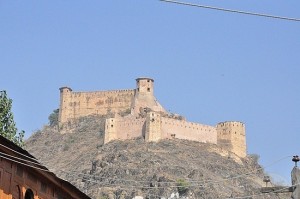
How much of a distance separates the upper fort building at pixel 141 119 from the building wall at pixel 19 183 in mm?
108567

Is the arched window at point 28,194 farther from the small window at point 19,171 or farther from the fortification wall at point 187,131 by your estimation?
the fortification wall at point 187,131

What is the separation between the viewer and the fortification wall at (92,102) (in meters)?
143

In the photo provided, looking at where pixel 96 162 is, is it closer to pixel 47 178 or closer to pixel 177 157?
pixel 177 157

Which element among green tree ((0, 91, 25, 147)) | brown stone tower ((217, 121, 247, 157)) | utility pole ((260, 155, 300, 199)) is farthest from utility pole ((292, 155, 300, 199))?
brown stone tower ((217, 121, 247, 157))

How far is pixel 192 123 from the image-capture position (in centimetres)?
13250

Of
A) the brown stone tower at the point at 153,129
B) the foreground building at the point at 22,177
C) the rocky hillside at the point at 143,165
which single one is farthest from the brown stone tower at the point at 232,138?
the foreground building at the point at 22,177

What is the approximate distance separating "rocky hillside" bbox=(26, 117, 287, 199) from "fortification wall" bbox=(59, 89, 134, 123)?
1.67 meters

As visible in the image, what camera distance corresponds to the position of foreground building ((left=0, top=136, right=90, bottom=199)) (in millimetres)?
16250

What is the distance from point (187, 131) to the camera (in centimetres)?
13112

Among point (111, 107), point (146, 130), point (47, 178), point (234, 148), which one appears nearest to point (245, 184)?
point (234, 148)

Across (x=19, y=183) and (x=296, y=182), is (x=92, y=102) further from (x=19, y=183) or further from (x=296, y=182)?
(x=19, y=183)

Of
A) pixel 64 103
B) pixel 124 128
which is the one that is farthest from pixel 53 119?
pixel 124 128

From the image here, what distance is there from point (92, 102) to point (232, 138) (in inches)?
1076

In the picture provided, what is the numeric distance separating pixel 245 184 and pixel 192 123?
13832mm
